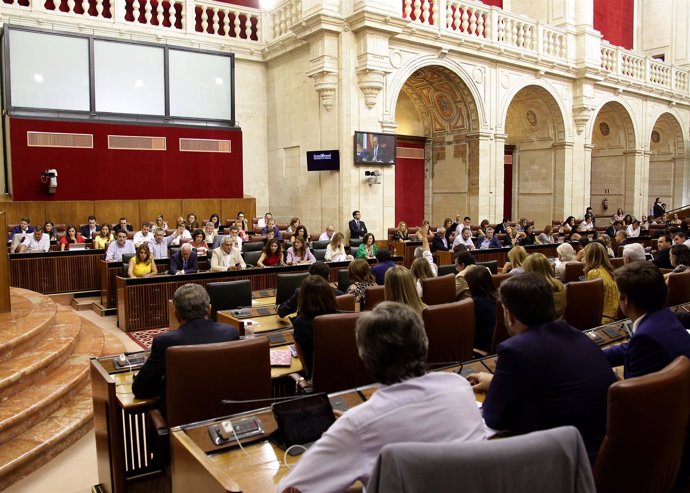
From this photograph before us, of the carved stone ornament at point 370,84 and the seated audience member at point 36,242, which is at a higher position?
the carved stone ornament at point 370,84

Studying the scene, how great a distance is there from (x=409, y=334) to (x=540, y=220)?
16.3m

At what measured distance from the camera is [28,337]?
441cm

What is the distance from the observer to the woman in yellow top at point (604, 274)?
5086mm

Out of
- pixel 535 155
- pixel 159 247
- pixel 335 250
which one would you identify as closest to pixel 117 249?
pixel 159 247

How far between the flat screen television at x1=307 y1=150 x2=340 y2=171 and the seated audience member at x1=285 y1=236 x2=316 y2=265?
3949mm

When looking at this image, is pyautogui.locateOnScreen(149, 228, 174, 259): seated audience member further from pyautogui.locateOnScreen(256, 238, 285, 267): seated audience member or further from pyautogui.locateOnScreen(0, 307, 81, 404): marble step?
pyautogui.locateOnScreen(0, 307, 81, 404): marble step

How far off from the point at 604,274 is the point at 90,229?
8.70 metres

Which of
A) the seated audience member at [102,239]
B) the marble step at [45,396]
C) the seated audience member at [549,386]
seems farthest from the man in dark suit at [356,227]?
the seated audience member at [549,386]

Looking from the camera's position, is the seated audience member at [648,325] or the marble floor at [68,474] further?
the marble floor at [68,474]

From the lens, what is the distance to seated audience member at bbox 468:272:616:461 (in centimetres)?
187

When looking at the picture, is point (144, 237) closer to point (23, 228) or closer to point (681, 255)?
point (23, 228)

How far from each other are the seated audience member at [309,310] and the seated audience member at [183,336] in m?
0.45

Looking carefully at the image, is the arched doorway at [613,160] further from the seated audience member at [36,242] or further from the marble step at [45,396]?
the marble step at [45,396]

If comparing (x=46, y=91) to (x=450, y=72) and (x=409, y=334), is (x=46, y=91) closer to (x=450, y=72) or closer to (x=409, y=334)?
(x=450, y=72)
